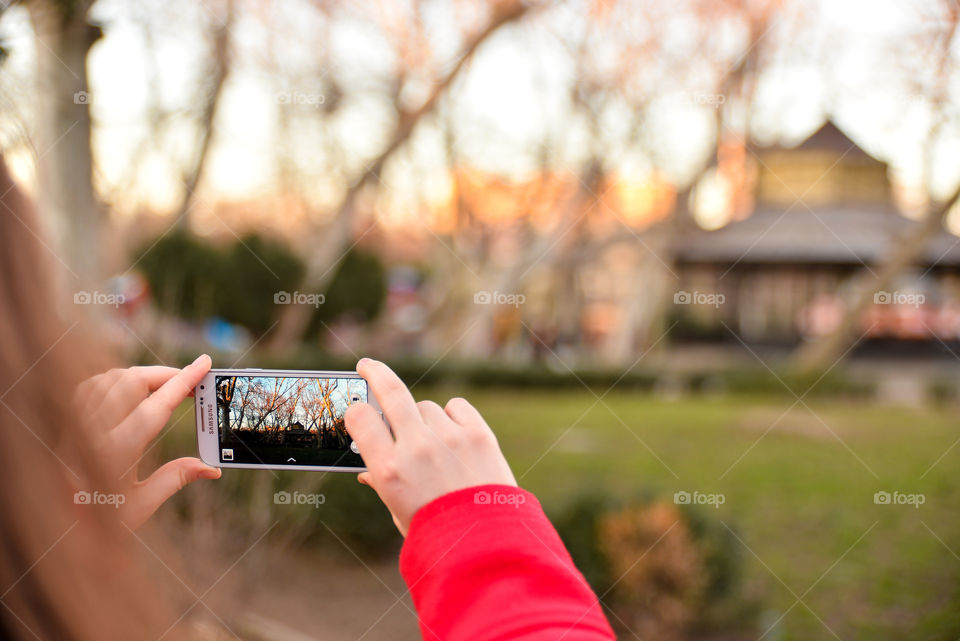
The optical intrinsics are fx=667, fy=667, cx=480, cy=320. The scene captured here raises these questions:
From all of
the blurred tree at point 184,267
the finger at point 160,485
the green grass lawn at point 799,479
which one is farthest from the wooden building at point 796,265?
the finger at point 160,485

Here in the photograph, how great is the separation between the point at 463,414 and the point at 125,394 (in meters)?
0.53

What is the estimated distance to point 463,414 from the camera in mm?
936

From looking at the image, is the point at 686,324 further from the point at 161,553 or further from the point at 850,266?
the point at 161,553

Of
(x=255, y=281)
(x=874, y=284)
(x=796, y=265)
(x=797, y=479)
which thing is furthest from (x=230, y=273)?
(x=796, y=265)

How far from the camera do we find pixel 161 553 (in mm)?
1479

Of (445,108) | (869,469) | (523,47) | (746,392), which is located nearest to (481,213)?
(445,108)

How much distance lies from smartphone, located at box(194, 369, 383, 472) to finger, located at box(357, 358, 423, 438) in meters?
0.41

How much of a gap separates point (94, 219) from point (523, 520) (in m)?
3.73
